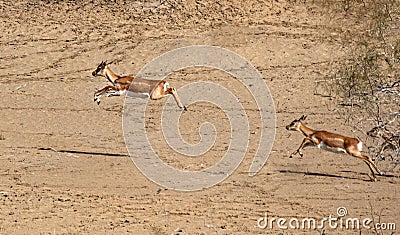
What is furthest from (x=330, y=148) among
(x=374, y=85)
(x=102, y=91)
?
(x=102, y=91)

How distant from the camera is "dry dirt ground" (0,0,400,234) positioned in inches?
353

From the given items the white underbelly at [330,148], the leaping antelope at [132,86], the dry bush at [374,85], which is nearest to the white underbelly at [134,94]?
the leaping antelope at [132,86]

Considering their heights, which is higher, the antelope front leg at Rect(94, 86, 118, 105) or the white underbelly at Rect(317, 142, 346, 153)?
the antelope front leg at Rect(94, 86, 118, 105)

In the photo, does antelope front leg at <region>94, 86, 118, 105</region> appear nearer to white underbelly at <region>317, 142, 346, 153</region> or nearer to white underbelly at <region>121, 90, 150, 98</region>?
white underbelly at <region>121, 90, 150, 98</region>

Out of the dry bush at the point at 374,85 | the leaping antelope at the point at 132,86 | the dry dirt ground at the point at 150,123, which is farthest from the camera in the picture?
the leaping antelope at the point at 132,86

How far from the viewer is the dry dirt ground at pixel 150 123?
8977mm

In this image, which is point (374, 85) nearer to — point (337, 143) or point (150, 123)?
point (337, 143)

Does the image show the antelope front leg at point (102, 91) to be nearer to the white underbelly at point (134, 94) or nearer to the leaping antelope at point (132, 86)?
the leaping antelope at point (132, 86)

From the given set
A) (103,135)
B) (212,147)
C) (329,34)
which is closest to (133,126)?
(103,135)

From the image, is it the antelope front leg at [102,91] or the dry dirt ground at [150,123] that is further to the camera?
the antelope front leg at [102,91]

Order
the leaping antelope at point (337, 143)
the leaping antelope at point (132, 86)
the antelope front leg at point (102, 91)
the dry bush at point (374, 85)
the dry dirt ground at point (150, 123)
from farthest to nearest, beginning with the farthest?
the antelope front leg at point (102, 91)
the leaping antelope at point (132, 86)
the dry bush at point (374, 85)
the leaping antelope at point (337, 143)
the dry dirt ground at point (150, 123)

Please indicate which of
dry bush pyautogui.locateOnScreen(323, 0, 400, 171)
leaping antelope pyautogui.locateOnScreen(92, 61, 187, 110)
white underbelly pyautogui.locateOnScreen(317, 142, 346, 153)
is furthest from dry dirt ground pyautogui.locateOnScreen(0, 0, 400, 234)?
leaping antelope pyautogui.locateOnScreen(92, 61, 187, 110)


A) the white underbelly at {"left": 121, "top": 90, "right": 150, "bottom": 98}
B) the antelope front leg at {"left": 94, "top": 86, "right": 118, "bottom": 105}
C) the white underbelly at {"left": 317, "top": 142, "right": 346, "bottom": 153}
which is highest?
the antelope front leg at {"left": 94, "top": 86, "right": 118, "bottom": 105}

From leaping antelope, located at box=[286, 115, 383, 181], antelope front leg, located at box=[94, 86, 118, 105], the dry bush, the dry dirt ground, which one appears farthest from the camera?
antelope front leg, located at box=[94, 86, 118, 105]
